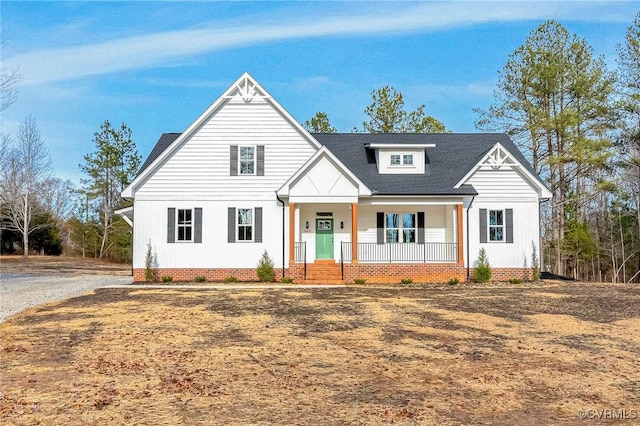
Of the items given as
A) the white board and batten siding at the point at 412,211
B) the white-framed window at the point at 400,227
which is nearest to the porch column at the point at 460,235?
the white board and batten siding at the point at 412,211

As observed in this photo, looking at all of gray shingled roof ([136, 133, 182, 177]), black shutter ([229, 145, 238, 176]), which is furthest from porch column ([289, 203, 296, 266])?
gray shingled roof ([136, 133, 182, 177])

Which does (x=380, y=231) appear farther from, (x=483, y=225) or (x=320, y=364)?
(x=320, y=364)

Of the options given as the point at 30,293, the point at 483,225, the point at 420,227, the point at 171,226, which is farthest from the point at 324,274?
the point at 30,293

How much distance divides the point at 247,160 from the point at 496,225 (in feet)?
36.2

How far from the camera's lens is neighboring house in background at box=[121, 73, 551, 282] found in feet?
66.4

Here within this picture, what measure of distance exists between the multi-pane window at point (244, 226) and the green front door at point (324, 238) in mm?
2960

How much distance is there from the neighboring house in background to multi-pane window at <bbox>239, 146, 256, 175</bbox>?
0.14 ft

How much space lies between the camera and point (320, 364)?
22.5 ft

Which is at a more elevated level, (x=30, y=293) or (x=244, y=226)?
(x=244, y=226)

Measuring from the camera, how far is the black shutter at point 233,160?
20734 millimetres

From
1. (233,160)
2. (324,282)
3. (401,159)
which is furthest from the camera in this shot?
(401,159)

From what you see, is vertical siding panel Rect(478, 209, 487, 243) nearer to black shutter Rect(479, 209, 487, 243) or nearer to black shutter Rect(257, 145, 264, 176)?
black shutter Rect(479, 209, 487, 243)

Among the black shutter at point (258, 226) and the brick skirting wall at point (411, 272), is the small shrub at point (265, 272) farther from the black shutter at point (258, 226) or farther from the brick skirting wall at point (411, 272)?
the brick skirting wall at point (411, 272)

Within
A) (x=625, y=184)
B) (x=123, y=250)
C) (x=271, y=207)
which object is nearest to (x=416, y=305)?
(x=271, y=207)
